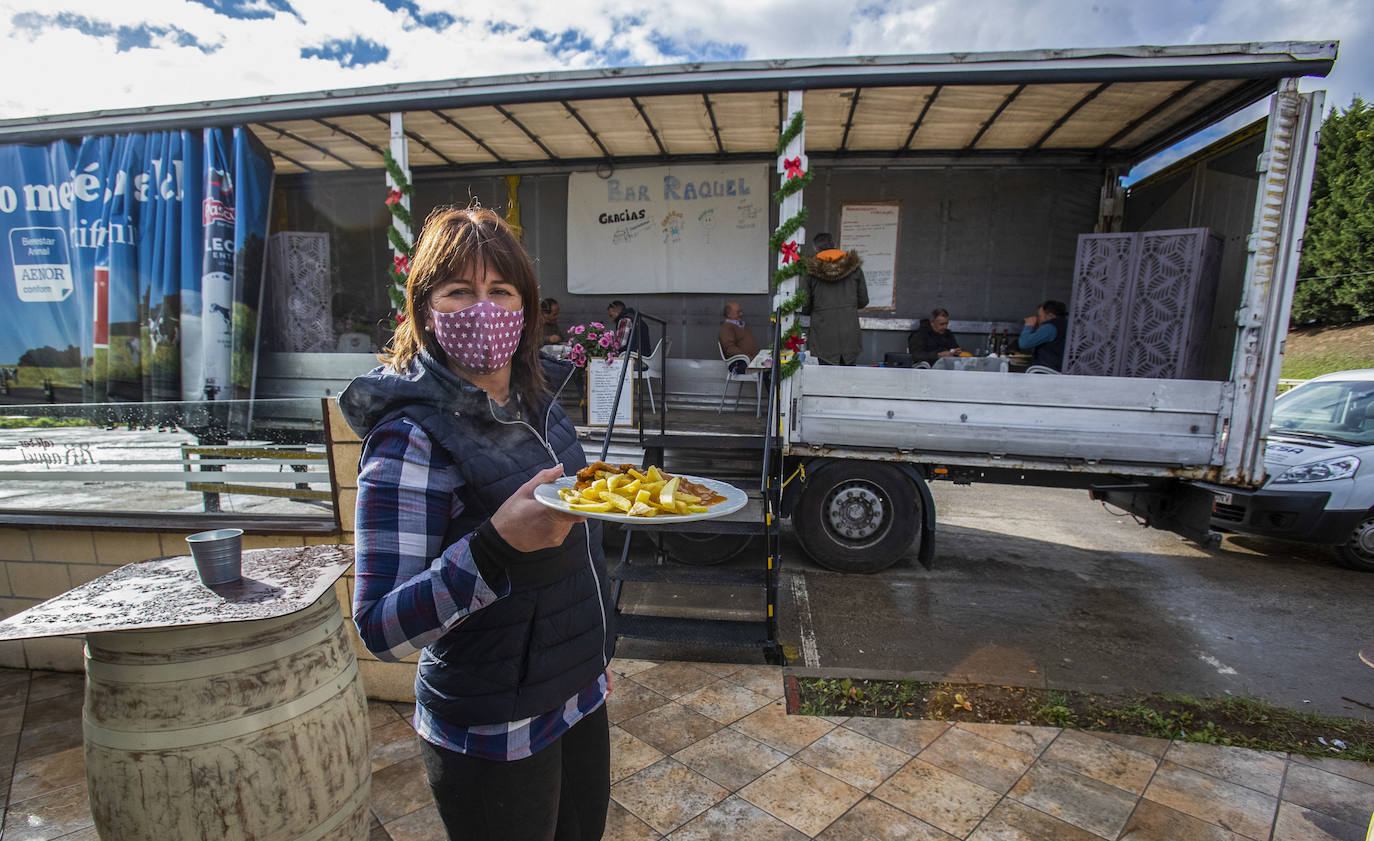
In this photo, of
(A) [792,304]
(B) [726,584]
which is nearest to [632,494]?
(B) [726,584]

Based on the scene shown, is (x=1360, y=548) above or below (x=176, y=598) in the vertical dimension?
below

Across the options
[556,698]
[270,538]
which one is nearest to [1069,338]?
[556,698]

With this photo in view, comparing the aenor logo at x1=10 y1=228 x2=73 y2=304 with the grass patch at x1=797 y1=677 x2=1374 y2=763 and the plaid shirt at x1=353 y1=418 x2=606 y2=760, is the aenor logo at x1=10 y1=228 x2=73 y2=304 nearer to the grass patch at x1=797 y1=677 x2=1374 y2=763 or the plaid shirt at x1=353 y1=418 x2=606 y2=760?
the plaid shirt at x1=353 y1=418 x2=606 y2=760

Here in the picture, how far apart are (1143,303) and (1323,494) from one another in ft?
7.60

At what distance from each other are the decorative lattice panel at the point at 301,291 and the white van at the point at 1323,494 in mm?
10193

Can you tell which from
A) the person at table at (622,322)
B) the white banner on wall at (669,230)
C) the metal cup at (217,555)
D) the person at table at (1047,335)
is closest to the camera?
the metal cup at (217,555)

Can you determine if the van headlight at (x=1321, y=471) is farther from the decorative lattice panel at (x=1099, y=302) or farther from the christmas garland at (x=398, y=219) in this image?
the christmas garland at (x=398, y=219)

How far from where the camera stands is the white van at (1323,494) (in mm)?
5383

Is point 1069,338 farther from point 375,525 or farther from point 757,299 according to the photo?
point 375,525

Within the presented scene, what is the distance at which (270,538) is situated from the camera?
10.4ft

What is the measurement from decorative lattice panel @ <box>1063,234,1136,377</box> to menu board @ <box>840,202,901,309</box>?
2.51 metres

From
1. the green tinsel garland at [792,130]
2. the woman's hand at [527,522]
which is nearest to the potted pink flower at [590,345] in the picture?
the green tinsel garland at [792,130]

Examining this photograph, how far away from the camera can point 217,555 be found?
5.78ft

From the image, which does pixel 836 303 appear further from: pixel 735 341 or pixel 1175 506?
pixel 1175 506
